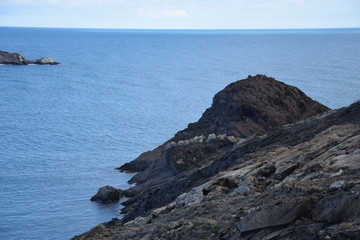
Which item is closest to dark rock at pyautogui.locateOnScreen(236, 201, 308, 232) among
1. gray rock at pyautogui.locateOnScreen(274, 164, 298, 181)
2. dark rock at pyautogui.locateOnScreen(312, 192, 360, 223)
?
dark rock at pyautogui.locateOnScreen(312, 192, 360, 223)

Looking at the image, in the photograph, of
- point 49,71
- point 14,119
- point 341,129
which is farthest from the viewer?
point 49,71

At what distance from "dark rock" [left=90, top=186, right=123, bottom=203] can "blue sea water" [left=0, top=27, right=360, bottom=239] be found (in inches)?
23.9

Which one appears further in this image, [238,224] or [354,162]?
[354,162]

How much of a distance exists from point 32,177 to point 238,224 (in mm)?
34191

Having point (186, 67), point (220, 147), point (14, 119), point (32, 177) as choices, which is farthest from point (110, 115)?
point (186, 67)

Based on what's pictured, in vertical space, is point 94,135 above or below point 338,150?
below

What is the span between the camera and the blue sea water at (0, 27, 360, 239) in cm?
4075

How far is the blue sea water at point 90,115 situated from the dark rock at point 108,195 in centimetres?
61

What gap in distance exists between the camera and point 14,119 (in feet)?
253

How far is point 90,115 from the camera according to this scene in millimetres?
80750

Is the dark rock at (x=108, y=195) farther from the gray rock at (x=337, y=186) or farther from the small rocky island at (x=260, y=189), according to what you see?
the gray rock at (x=337, y=186)

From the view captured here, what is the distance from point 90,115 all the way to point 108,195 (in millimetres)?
40830

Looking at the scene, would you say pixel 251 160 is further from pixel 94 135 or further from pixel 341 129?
pixel 94 135

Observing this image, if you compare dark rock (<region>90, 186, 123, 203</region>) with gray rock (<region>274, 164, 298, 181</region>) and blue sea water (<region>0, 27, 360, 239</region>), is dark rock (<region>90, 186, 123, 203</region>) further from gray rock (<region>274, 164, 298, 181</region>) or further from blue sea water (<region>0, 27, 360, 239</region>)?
gray rock (<region>274, 164, 298, 181</region>)
